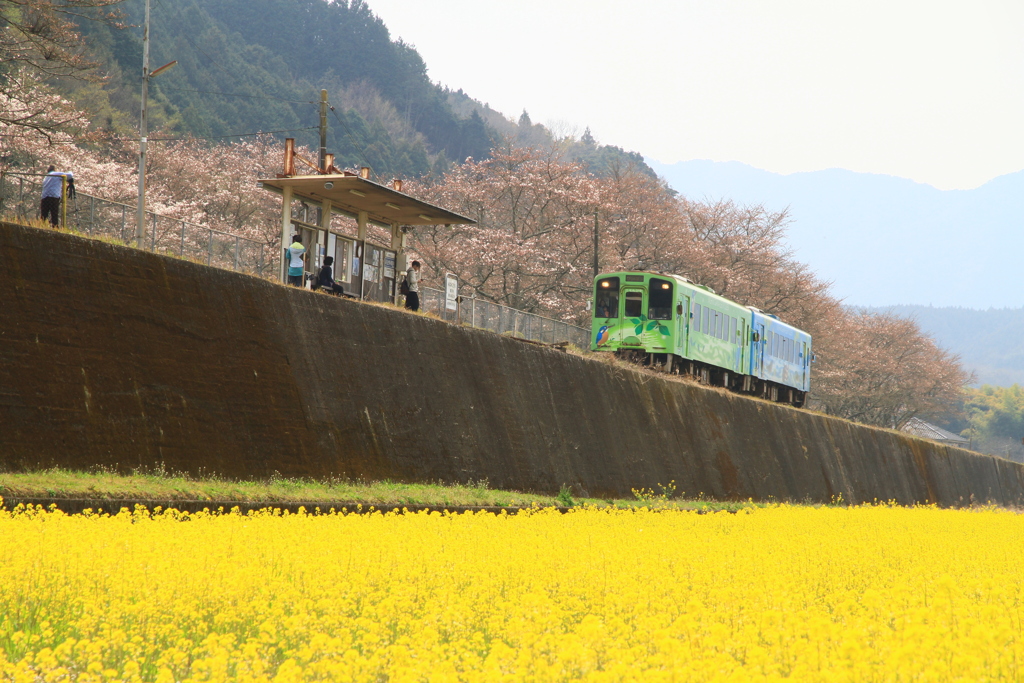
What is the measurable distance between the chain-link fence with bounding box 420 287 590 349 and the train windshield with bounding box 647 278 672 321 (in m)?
2.60

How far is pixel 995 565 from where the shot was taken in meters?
10.0

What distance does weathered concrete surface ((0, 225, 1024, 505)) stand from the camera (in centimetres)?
1042

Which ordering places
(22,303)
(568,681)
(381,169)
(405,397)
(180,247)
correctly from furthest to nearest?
(381,169) < (405,397) < (180,247) < (22,303) < (568,681)

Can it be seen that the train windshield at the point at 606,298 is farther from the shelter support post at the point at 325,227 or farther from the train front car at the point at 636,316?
the shelter support post at the point at 325,227

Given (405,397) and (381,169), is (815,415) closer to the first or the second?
(405,397)

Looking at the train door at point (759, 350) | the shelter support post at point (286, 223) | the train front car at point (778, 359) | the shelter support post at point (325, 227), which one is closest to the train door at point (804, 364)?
the train front car at point (778, 359)

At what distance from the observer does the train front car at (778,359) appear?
97.7 feet

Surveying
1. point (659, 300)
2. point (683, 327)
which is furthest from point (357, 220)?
point (683, 327)

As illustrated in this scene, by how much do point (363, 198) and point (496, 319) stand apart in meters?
4.92

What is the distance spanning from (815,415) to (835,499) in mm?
3036

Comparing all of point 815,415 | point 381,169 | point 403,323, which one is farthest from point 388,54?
point 403,323

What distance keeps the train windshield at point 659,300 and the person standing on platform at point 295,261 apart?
10.6 meters

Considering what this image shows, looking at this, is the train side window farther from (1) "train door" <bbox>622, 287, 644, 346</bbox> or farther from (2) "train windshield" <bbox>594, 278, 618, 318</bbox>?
(2) "train windshield" <bbox>594, 278, 618, 318</bbox>

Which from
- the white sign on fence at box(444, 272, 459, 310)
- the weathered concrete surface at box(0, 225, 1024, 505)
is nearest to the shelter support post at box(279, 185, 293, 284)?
the weathered concrete surface at box(0, 225, 1024, 505)
